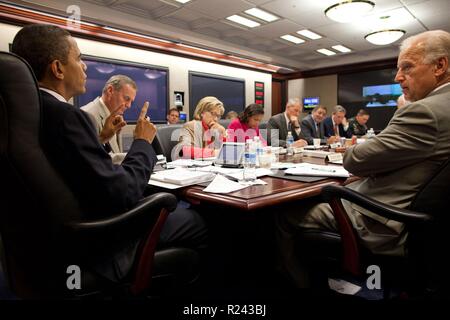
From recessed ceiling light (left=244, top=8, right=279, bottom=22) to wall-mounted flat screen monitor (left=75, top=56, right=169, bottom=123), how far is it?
82.6 inches

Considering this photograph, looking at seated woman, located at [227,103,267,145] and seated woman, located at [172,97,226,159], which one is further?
seated woman, located at [227,103,267,145]

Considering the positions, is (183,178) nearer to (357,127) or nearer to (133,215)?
(133,215)

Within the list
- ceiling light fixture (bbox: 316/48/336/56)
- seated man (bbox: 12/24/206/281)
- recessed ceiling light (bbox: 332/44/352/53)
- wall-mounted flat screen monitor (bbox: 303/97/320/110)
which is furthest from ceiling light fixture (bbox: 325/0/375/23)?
wall-mounted flat screen monitor (bbox: 303/97/320/110)

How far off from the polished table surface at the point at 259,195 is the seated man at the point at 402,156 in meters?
0.13

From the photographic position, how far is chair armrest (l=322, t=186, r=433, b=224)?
40.9 inches

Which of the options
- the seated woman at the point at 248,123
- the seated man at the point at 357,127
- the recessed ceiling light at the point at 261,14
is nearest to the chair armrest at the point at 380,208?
the seated woman at the point at 248,123

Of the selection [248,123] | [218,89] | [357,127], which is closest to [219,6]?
[248,123]

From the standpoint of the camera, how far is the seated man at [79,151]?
3.02 feet

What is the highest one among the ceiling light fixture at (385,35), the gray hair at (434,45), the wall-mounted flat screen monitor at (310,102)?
the ceiling light fixture at (385,35)

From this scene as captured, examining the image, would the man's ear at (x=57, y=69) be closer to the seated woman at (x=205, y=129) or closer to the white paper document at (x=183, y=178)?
the white paper document at (x=183, y=178)

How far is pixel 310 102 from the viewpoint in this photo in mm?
9742

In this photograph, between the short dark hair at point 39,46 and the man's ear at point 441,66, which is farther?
the man's ear at point 441,66

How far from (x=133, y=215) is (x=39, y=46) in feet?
2.20

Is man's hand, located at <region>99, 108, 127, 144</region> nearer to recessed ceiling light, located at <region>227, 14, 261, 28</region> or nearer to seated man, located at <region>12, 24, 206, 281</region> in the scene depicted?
seated man, located at <region>12, 24, 206, 281</region>
